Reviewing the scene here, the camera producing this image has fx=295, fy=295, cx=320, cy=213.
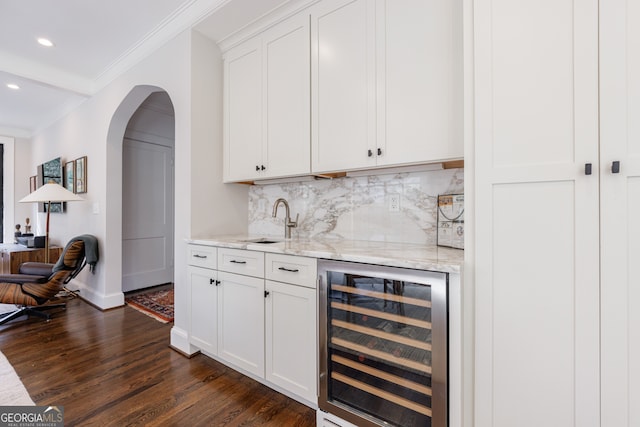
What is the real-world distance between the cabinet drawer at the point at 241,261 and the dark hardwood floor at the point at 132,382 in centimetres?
79

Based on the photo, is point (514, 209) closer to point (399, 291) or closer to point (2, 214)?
point (399, 291)

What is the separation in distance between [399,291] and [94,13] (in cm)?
324

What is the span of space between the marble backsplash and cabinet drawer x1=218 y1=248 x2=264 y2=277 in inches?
24.9

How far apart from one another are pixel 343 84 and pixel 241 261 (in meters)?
1.38

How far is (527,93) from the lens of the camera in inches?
46.4

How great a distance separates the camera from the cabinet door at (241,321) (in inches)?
76.9

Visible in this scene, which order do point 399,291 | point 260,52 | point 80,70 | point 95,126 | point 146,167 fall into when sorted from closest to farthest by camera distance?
point 399,291 < point 260,52 < point 80,70 < point 95,126 < point 146,167

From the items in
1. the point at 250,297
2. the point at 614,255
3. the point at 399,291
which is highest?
the point at 614,255

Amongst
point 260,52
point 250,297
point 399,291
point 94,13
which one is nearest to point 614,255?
point 399,291

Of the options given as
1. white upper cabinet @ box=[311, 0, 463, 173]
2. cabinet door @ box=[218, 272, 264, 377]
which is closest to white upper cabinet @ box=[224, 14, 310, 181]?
white upper cabinet @ box=[311, 0, 463, 173]

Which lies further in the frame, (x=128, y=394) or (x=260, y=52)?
(x=260, y=52)

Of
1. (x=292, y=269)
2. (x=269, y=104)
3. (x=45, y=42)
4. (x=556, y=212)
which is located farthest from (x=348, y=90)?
(x=45, y=42)

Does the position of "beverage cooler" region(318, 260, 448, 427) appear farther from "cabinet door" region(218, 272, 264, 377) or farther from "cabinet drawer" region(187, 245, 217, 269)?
"cabinet drawer" region(187, 245, 217, 269)

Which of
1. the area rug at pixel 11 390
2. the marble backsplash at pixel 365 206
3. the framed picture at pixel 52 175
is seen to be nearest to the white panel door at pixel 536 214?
the marble backsplash at pixel 365 206
